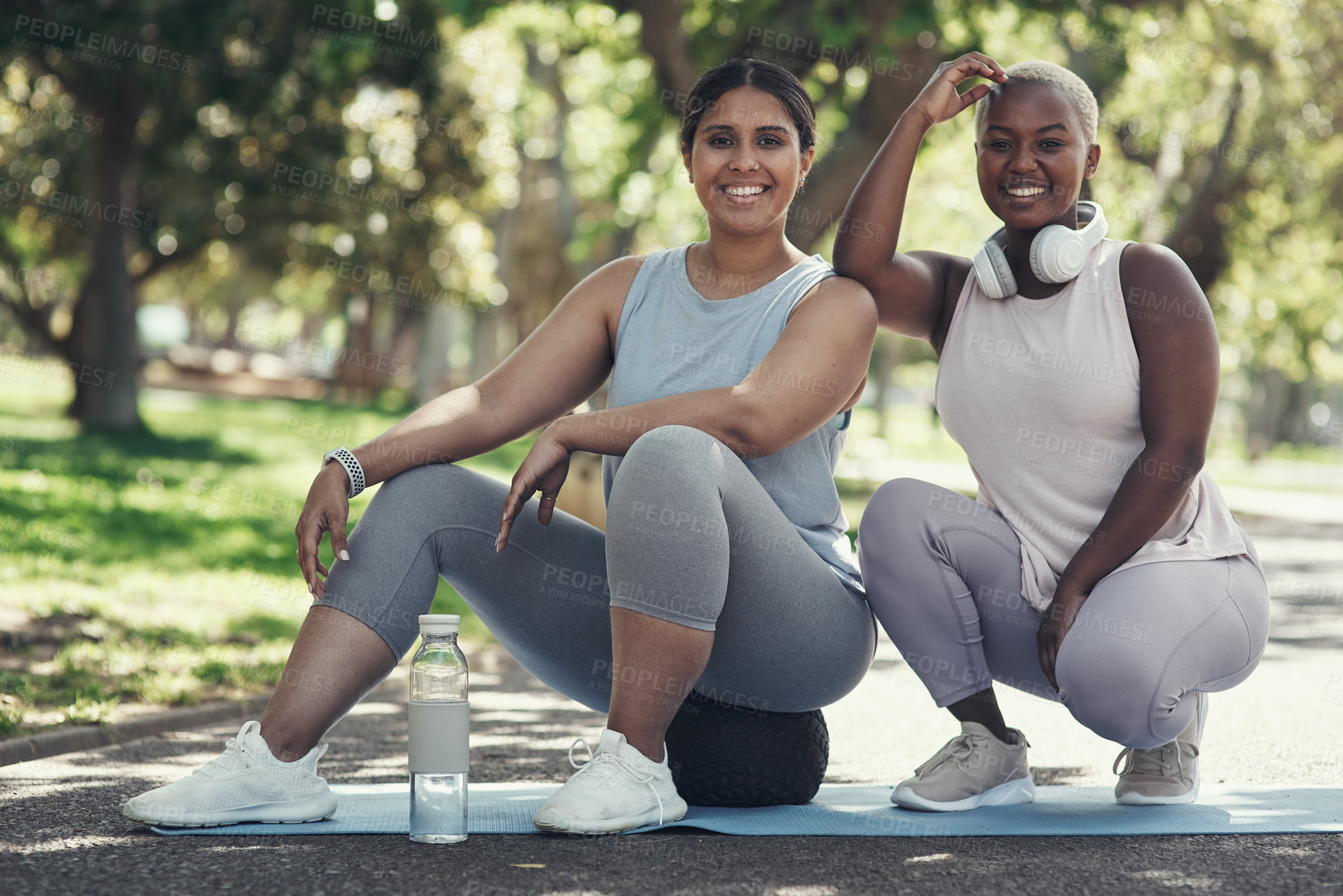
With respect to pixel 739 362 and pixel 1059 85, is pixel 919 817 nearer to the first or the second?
pixel 739 362

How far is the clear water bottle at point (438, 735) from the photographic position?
2771 mm

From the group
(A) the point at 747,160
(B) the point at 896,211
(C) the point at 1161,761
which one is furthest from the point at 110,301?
(C) the point at 1161,761

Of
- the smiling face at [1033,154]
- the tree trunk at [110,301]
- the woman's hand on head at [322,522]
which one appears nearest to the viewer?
the woman's hand on head at [322,522]

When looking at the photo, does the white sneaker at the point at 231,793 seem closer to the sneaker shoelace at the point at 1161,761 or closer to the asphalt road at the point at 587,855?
the asphalt road at the point at 587,855

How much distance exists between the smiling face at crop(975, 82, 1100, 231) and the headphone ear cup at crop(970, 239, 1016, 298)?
0.10 m

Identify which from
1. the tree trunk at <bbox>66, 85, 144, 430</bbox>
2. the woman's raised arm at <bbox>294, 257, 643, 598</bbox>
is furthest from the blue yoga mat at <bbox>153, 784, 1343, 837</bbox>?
the tree trunk at <bbox>66, 85, 144, 430</bbox>

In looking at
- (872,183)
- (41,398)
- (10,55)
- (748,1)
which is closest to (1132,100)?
(748,1)

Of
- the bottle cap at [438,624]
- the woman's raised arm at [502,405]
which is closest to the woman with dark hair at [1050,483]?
the woman's raised arm at [502,405]

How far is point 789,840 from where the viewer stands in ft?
9.70

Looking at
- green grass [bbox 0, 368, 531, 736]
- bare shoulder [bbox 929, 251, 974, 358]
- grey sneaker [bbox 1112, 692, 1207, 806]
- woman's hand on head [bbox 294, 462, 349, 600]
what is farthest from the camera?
green grass [bbox 0, 368, 531, 736]

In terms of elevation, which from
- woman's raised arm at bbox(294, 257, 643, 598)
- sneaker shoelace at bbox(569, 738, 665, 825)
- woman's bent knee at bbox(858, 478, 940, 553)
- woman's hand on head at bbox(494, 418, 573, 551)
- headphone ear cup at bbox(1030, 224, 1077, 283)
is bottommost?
sneaker shoelace at bbox(569, 738, 665, 825)

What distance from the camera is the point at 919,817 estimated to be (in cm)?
319

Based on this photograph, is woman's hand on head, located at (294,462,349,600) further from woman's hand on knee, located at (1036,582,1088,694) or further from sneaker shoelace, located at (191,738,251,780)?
woman's hand on knee, located at (1036,582,1088,694)

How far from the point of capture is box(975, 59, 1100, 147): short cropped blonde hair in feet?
10.6
